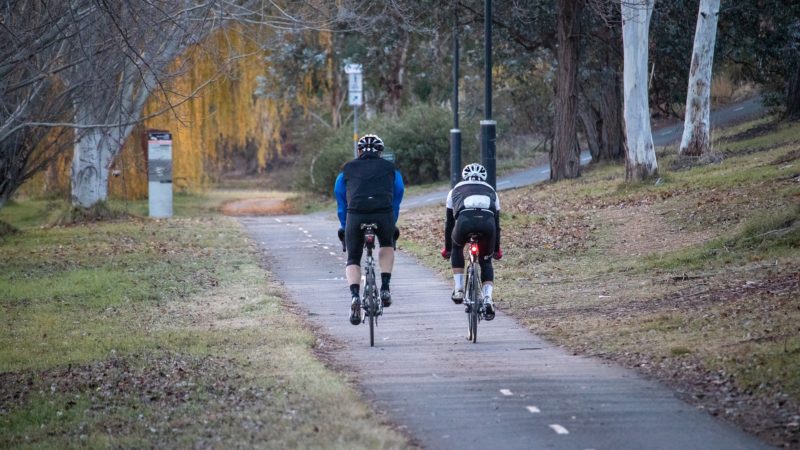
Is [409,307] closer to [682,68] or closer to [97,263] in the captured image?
[97,263]

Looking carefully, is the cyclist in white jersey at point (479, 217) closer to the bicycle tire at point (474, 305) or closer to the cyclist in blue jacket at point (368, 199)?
the bicycle tire at point (474, 305)

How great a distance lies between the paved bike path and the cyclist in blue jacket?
0.90m

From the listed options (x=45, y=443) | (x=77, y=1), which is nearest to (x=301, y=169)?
(x=77, y=1)

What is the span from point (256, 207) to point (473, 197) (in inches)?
1182

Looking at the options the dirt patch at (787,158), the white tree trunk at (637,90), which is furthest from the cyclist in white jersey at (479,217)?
the dirt patch at (787,158)

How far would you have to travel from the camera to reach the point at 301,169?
43906mm

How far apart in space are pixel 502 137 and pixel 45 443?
4198cm

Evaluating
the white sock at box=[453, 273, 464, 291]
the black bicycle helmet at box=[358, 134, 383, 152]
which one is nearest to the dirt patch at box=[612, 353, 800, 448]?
the white sock at box=[453, 273, 464, 291]

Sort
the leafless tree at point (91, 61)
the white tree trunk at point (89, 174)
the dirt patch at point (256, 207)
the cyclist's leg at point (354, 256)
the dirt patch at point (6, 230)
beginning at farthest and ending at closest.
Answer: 1. the dirt patch at point (256, 207)
2. the white tree trunk at point (89, 174)
3. the dirt patch at point (6, 230)
4. the leafless tree at point (91, 61)
5. the cyclist's leg at point (354, 256)

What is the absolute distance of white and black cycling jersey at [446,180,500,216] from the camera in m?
12.2

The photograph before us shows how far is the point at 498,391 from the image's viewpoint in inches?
381

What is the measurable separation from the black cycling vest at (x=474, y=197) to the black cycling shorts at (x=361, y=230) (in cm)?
70

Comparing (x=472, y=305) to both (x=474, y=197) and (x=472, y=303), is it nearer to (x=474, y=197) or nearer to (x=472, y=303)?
(x=472, y=303)

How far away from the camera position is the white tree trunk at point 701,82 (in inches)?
1113
